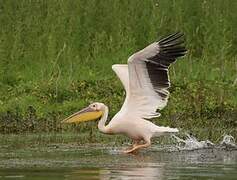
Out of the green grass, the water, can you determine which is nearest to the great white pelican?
the water

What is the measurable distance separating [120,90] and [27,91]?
1459mm

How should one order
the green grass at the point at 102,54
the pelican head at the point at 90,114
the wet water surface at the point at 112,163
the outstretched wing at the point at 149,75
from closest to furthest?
the wet water surface at the point at 112,163 → the outstretched wing at the point at 149,75 → the pelican head at the point at 90,114 → the green grass at the point at 102,54

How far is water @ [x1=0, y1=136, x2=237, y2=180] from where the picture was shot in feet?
26.5

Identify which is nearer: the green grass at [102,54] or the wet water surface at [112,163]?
the wet water surface at [112,163]

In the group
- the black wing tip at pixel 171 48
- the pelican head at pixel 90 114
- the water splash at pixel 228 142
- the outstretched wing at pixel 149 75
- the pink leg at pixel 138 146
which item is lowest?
the pink leg at pixel 138 146

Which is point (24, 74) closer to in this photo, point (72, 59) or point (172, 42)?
point (72, 59)

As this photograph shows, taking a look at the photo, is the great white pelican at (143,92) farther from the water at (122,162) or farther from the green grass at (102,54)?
the green grass at (102,54)

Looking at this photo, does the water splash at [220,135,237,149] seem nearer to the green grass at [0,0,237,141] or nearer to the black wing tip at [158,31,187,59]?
the black wing tip at [158,31,187,59]

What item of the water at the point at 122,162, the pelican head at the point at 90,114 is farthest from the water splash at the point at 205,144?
the pelican head at the point at 90,114

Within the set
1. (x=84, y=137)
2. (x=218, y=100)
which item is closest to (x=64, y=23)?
(x=218, y=100)

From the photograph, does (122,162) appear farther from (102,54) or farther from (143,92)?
(102,54)

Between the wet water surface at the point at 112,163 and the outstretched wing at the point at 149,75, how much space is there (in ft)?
1.76

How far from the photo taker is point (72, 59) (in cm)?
1639

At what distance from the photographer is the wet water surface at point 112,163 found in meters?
8.06
